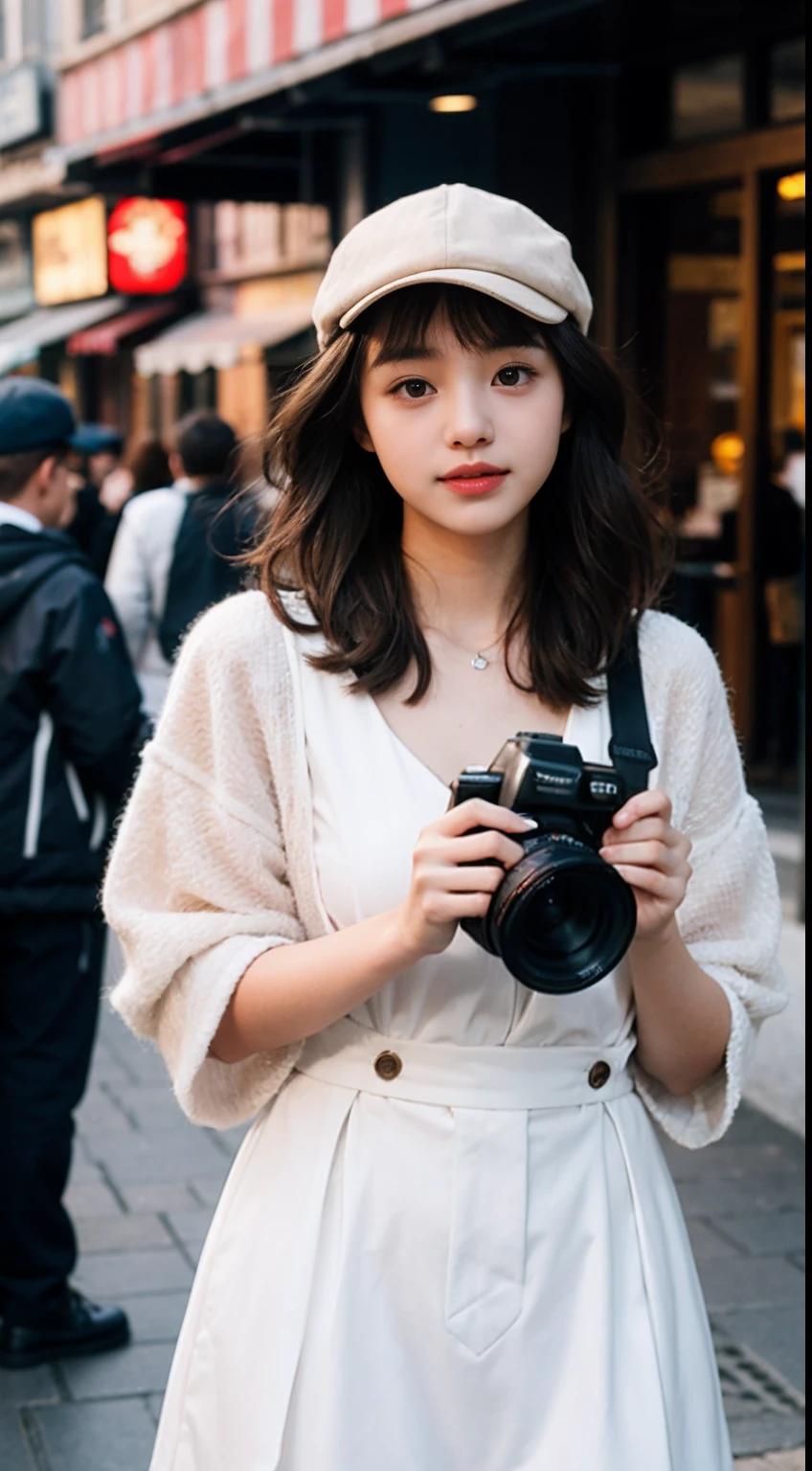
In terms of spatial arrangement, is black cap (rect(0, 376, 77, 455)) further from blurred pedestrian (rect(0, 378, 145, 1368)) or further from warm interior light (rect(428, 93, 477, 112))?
warm interior light (rect(428, 93, 477, 112))

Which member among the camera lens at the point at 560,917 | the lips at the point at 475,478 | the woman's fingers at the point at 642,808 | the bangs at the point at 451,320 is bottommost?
the camera lens at the point at 560,917

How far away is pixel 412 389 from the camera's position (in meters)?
2.01

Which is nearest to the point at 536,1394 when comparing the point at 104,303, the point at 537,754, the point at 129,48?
the point at 537,754

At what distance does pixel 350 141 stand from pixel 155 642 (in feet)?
12.8

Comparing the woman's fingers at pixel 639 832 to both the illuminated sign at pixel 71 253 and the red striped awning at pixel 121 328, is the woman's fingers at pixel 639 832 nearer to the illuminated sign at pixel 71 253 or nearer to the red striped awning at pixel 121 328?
the illuminated sign at pixel 71 253

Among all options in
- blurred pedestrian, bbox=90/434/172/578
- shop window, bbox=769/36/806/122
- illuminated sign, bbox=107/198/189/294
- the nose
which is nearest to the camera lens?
the nose

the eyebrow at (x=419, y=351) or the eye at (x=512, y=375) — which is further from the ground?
the eyebrow at (x=419, y=351)

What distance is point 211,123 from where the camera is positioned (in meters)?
9.91

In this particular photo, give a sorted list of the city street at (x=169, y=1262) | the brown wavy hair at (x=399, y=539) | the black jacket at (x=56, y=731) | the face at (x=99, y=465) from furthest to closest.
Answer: the face at (x=99, y=465)
the black jacket at (x=56, y=731)
the city street at (x=169, y=1262)
the brown wavy hair at (x=399, y=539)

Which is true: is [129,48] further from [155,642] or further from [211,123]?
[155,642]

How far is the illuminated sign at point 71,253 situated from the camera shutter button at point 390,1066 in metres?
15.0

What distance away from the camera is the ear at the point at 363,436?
213 centimetres

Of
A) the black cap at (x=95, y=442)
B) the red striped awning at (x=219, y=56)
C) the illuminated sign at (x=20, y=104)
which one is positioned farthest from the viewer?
the illuminated sign at (x=20, y=104)

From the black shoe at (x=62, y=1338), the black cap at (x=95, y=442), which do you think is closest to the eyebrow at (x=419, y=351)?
the black shoe at (x=62, y=1338)
